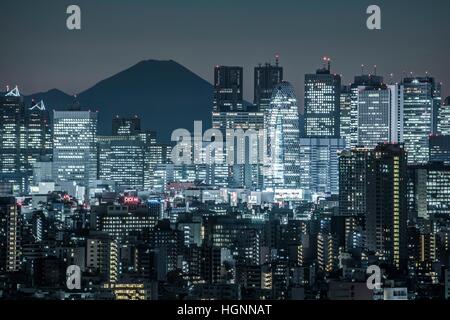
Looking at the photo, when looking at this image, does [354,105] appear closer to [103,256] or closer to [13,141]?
[13,141]

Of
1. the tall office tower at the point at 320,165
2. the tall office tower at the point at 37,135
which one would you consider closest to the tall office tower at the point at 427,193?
the tall office tower at the point at 320,165

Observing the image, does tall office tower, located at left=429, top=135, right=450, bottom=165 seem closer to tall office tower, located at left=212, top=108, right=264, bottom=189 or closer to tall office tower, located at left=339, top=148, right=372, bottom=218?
tall office tower, located at left=339, top=148, right=372, bottom=218

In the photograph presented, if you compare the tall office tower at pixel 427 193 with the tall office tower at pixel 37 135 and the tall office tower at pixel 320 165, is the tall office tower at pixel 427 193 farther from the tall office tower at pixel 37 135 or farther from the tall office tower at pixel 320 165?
the tall office tower at pixel 37 135

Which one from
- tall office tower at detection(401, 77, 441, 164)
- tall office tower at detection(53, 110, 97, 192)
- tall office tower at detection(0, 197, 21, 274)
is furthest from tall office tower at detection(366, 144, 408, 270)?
tall office tower at detection(53, 110, 97, 192)

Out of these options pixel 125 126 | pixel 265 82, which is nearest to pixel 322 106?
pixel 265 82

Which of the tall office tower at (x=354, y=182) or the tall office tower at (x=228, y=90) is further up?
the tall office tower at (x=228, y=90)
